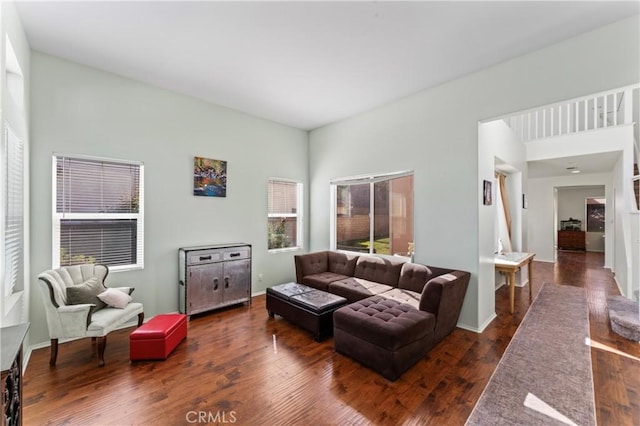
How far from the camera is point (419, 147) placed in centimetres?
387

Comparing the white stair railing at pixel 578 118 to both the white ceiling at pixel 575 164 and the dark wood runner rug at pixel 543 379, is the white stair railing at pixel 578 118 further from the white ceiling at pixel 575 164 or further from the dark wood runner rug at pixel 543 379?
the dark wood runner rug at pixel 543 379

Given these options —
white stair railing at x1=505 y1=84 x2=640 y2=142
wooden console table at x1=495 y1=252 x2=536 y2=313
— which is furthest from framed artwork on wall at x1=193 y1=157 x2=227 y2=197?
white stair railing at x1=505 y1=84 x2=640 y2=142

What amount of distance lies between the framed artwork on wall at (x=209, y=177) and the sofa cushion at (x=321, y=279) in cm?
198

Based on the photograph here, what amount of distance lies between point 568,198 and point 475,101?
10777 millimetres

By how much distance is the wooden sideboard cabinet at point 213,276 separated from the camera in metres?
3.66

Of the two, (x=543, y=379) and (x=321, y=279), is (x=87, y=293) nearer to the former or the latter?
(x=321, y=279)

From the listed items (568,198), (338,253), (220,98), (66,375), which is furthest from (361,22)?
(568,198)

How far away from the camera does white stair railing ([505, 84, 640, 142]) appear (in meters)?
4.73

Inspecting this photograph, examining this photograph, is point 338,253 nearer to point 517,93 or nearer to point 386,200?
point 386,200

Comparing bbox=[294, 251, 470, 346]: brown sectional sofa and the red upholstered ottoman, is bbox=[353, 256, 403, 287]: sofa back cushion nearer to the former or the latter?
bbox=[294, 251, 470, 346]: brown sectional sofa

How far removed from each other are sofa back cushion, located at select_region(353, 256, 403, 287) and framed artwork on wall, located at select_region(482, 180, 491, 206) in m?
1.41

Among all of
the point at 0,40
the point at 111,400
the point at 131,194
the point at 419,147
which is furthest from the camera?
the point at 419,147

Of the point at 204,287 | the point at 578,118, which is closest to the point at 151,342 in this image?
the point at 204,287

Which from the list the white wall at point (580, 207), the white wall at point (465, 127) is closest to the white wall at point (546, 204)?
the white wall at point (580, 207)
